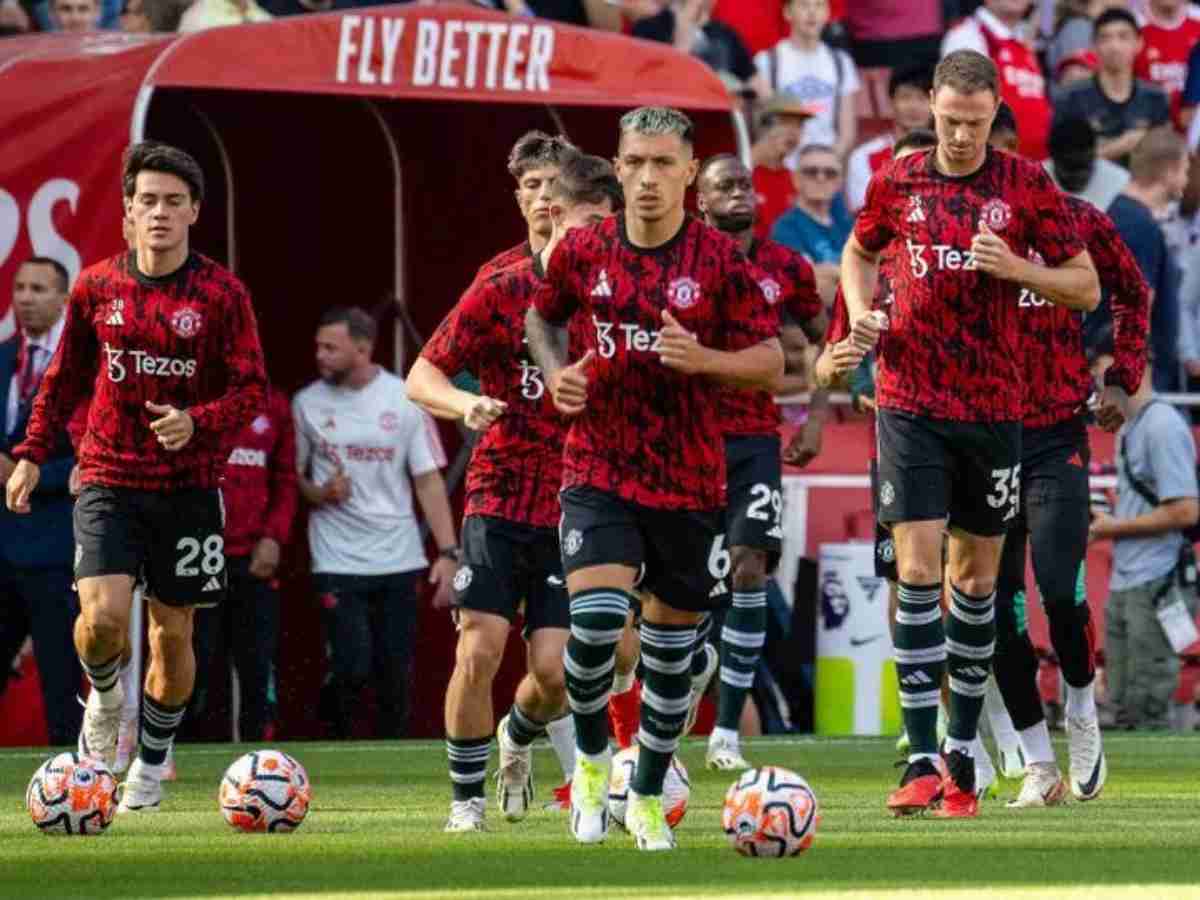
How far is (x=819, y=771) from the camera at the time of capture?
1477cm

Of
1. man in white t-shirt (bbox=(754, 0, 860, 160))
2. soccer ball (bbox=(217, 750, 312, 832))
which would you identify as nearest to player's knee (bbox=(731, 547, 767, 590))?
soccer ball (bbox=(217, 750, 312, 832))

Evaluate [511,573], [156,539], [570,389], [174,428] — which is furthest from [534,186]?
[156,539]

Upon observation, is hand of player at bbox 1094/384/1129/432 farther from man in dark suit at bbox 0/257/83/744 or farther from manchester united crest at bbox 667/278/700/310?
man in dark suit at bbox 0/257/83/744

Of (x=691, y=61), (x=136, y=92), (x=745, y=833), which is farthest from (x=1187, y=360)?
(x=745, y=833)

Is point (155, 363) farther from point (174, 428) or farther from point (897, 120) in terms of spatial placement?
point (897, 120)

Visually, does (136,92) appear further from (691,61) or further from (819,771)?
(819,771)

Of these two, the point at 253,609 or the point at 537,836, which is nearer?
the point at 537,836

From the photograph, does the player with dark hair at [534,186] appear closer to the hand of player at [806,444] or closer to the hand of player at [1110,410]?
the hand of player at [1110,410]

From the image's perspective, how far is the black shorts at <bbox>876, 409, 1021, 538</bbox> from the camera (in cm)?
1150

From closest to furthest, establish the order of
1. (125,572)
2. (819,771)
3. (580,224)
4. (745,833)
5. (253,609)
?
(745,833) → (580,224) → (125,572) → (819,771) → (253,609)

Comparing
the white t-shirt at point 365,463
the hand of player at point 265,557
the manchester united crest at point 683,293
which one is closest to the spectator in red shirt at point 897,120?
the white t-shirt at point 365,463

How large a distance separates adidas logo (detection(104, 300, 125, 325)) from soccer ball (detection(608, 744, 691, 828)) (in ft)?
8.96

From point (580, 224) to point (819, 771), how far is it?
4.50 meters

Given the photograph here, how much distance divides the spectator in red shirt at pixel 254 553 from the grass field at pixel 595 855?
10.6 feet
